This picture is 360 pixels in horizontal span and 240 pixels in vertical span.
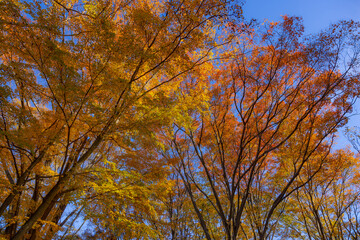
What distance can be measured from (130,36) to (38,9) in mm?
1552

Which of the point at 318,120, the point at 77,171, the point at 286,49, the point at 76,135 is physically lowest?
the point at 77,171

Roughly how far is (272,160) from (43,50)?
29.8 feet

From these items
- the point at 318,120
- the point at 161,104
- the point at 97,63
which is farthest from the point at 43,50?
the point at 318,120

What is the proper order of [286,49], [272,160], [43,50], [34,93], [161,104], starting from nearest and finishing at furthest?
[43,50], [34,93], [161,104], [286,49], [272,160]

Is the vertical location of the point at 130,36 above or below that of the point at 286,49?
below

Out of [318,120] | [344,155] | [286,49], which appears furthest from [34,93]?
[344,155]

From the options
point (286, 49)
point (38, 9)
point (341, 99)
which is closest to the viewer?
point (38, 9)

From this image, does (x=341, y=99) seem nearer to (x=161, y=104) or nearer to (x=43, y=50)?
(x=161, y=104)

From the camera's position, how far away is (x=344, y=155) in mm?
9719

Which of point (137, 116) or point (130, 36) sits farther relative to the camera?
point (137, 116)

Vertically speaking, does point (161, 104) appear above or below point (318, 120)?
below

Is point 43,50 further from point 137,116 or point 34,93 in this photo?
point 137,116

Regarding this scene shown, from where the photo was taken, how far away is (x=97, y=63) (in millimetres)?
3975

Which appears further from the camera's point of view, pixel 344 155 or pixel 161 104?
pixel 344 155
